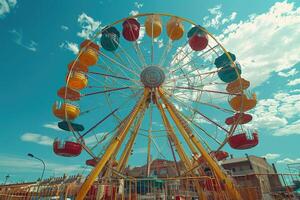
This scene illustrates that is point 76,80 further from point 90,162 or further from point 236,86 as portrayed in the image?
point 236,86

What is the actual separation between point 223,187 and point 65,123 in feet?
30.5

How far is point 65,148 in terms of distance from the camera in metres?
10.7

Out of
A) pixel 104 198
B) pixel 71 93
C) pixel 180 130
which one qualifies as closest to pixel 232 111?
pixel 180 130

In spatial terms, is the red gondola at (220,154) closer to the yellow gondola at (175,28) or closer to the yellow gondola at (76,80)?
the yellow gondola at (175,28)

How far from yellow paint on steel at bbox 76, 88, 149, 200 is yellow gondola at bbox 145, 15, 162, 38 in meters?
4.26

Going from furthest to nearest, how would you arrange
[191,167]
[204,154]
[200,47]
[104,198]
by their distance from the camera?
[200,47]
[191,167]
[204,154]
[104,198]

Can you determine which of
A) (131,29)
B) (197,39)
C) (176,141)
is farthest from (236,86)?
Answer: (131,29)

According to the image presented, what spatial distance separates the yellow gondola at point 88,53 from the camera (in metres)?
12.9

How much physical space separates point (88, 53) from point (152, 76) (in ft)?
14.4

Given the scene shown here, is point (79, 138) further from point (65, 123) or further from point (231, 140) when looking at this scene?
point (231, 140)

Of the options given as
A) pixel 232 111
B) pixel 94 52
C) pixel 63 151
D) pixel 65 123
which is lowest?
pixel 63 151

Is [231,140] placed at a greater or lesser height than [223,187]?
greater

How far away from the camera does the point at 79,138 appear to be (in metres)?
12.1

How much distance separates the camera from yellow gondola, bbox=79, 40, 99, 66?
12930mm
